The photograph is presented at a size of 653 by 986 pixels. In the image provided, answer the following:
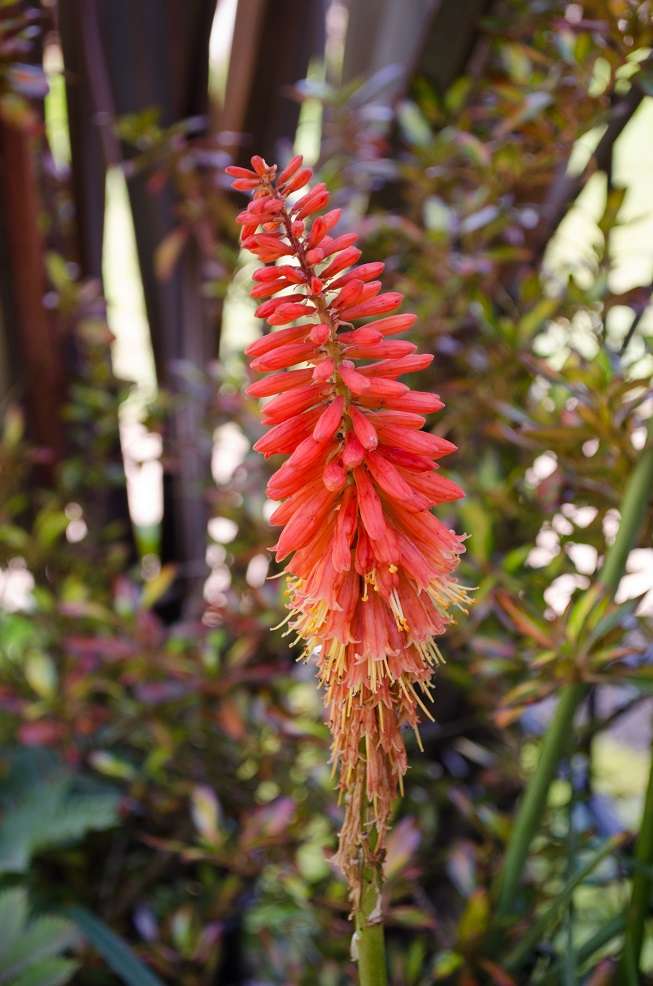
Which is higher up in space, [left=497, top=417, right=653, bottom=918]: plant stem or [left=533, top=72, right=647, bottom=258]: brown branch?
[left=533, top=72, right=647, bottom=258]: brown branch

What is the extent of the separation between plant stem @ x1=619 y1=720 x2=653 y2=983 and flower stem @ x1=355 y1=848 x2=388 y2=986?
0.32 meters

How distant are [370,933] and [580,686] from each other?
339 mm

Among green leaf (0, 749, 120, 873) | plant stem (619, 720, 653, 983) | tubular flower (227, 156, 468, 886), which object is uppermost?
tubular flower (227, 156, 468, 886)

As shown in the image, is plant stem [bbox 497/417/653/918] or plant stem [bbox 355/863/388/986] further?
plant stem [bbox 497/417/653/918]

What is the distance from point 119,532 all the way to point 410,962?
1.17 metres

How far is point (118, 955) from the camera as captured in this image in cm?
92

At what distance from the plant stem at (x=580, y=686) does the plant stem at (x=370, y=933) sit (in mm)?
314

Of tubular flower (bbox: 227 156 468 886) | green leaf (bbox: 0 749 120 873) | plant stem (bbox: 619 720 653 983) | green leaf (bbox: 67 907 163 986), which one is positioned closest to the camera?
tubular flower (bbox: 227 156 468 886)

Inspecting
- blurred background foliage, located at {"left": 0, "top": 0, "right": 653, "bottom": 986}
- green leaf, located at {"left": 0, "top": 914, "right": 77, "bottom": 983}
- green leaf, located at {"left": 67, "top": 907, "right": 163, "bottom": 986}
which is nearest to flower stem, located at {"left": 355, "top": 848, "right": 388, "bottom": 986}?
blurred background foliage, located at {"left": 0, "top": 0, "right": 653, "bottom": 986}

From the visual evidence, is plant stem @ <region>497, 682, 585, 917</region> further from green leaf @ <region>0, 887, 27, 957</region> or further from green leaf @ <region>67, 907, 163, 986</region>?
green leaf @ <region>0, 887, 27, 957</region>

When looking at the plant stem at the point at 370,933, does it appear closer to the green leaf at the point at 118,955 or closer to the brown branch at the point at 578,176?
the green leaf at the point at 118,955

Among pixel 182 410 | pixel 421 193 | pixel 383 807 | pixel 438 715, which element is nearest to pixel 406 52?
pixel 421 193

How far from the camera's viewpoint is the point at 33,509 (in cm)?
185

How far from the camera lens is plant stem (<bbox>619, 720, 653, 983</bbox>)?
74 centimetres
